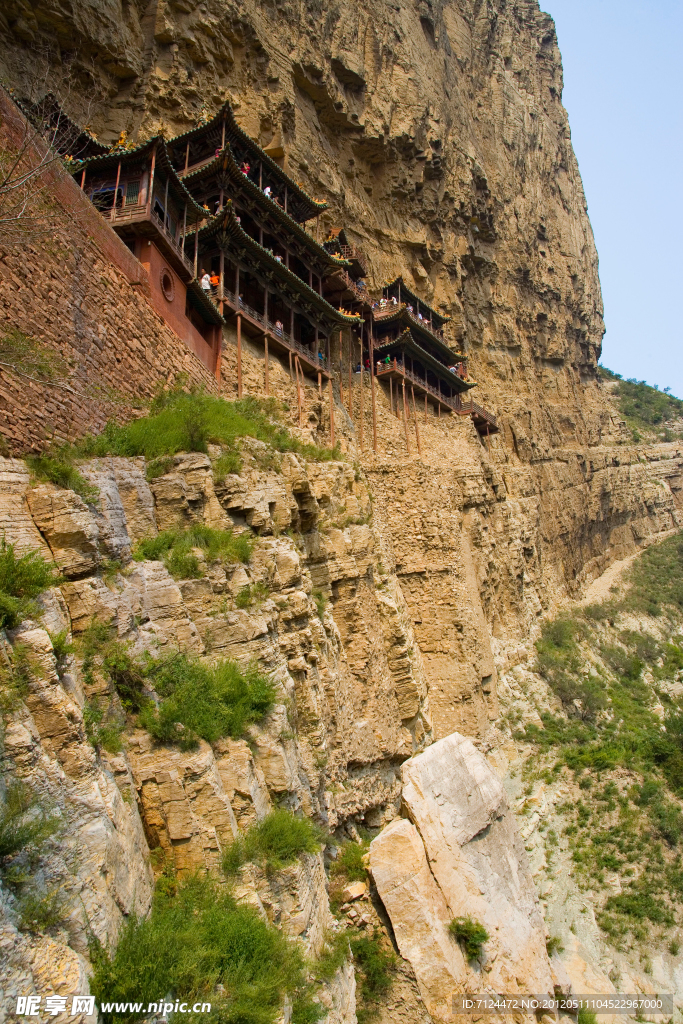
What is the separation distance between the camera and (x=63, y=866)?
3719 millimetres

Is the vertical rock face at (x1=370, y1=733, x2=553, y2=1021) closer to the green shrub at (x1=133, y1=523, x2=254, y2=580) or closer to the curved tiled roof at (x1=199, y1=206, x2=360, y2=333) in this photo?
the green shrub at (x1=133, y1=523, x2=254, y2=580)

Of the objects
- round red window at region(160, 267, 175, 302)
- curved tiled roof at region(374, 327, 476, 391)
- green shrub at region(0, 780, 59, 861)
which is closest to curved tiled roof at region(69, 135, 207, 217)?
round red window at region(160, 267, 175, 302)

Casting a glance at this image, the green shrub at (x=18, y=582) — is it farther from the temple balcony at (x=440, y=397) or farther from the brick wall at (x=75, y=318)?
the temple balcony at (x=440, y=397)

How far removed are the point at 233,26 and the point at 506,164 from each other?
22.9m

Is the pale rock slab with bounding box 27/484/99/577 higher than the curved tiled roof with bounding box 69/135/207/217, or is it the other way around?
the curved tiled roof with bounding box 69/135/207/217

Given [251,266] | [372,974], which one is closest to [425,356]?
[251,266]

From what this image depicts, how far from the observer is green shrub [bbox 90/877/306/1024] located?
3689 millimetres

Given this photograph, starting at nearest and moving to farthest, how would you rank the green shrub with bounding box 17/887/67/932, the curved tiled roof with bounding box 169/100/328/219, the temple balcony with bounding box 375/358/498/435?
the green shrub with bounding box 17/887/67/932 → the curved tiled roof with bounding box 169/100/328/219 → the temple balcony with bounding box 375/358/498/435

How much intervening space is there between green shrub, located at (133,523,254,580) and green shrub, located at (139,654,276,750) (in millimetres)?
1218

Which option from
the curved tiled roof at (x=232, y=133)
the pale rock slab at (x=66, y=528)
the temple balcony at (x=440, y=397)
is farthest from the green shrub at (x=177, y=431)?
the temple balcony at (x=440, y=397)

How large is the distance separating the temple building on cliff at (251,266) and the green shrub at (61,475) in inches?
245

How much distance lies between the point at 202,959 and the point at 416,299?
26750mm

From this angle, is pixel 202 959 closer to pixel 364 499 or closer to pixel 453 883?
pixel 453 883

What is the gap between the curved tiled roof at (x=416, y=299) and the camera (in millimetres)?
26094
